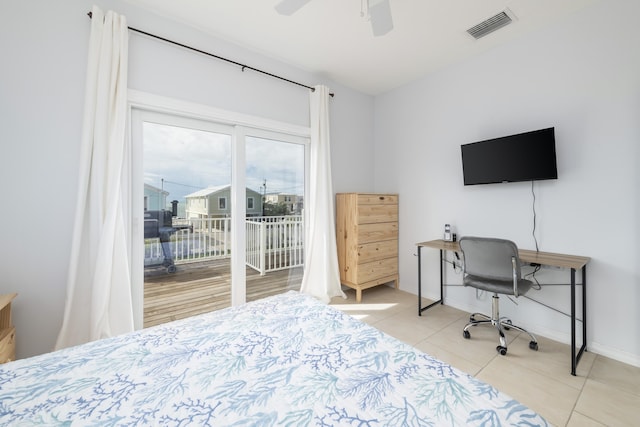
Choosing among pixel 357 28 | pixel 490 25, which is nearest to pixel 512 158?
pixel 490 25

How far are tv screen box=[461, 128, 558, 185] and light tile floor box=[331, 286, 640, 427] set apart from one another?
1429 mm

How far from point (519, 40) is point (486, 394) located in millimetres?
3144

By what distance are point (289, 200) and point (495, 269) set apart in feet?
7.36

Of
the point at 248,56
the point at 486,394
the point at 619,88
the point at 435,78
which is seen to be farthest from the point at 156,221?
the point at 619,88

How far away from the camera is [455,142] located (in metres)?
3.04

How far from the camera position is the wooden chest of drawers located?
327cm

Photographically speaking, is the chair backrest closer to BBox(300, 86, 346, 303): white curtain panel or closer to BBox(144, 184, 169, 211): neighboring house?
BBox(300, 86, 346, 303): white curtain panel

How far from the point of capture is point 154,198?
2428 mm

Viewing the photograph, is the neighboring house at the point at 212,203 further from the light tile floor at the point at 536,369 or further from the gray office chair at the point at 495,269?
the gray office chair at the point at 495,269

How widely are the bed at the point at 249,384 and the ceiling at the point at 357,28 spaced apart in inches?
98.1

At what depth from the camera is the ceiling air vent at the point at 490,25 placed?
2279 mm

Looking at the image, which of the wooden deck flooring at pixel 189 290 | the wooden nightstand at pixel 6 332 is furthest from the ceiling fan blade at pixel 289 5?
the wooden nightstand at pixel 6 332

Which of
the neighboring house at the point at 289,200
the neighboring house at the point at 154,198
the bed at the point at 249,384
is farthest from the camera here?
the neighboring house at the point at 289,200

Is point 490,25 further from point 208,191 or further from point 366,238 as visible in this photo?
point 208,191
